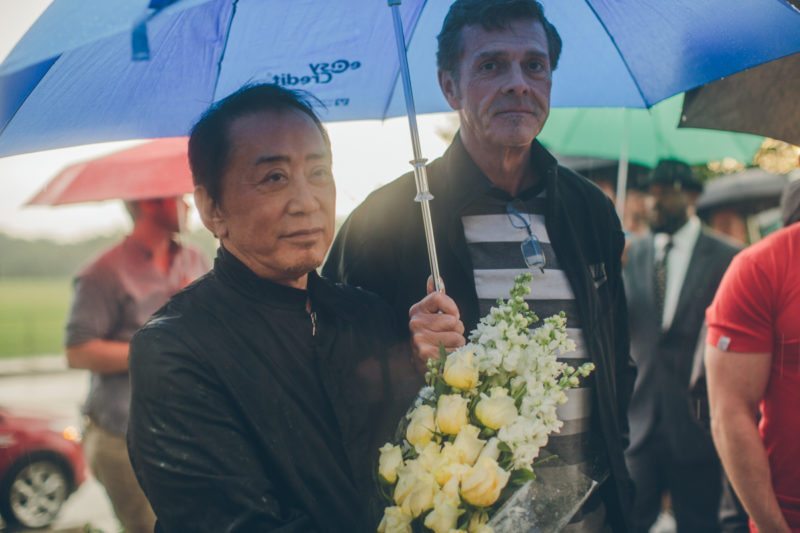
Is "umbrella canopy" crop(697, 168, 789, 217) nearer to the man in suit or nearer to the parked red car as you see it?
the man in suit

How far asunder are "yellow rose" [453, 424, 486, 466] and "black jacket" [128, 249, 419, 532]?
0.30m

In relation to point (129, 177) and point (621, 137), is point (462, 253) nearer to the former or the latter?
point (129, 177)

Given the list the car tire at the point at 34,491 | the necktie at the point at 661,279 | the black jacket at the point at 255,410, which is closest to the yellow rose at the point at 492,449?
the black jacket at the point at 255,410

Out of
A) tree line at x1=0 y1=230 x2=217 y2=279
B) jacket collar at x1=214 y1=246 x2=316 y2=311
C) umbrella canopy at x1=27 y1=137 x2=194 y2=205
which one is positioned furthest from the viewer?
tree line at x1=0 y1=230 x2=217 y2=279

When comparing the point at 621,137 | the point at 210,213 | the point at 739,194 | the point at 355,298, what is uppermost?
the point at 621,137

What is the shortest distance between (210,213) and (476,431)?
0.89 metres

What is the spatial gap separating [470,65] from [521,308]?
1101mm

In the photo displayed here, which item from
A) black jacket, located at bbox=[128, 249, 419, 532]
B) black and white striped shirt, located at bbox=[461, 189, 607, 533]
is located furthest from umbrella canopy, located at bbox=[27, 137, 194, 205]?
black jacket, located at bbox=[128, 249, 419, 532]

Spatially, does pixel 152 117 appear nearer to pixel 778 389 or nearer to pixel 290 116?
pixel 290 116

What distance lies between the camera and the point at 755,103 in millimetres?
3199

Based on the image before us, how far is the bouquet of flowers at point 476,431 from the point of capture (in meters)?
1.65

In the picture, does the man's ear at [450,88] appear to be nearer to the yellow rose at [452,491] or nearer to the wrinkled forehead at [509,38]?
the wrinkled forehead at [509,38]

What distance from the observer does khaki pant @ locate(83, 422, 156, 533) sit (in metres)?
4.39

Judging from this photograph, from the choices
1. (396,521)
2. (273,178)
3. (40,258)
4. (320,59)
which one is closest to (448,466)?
(396,521)
